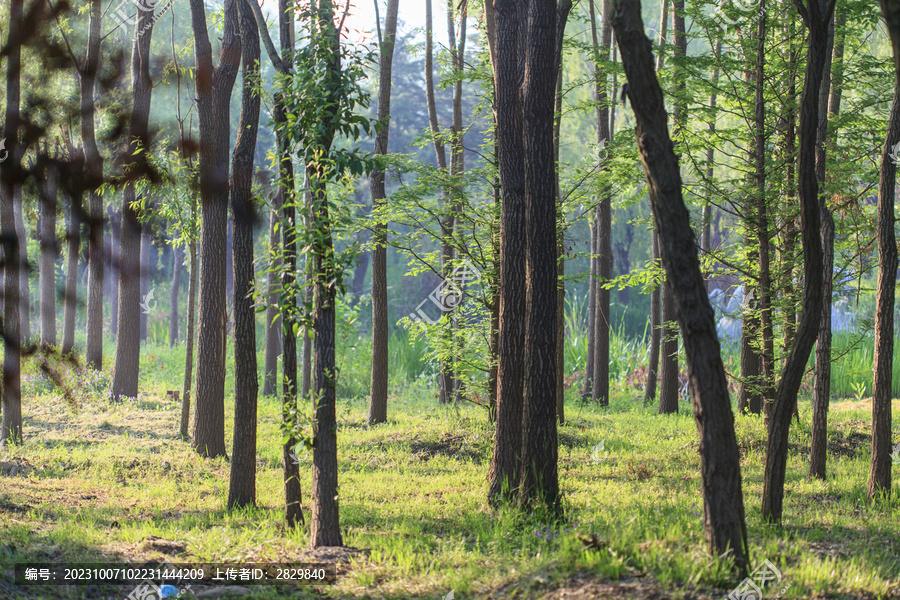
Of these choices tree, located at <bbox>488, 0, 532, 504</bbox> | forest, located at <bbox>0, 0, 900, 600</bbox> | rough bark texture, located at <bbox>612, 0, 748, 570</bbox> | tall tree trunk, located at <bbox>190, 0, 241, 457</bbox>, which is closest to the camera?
rough bark texture, located at <bbox>612, 0, 748, 570</bbox>

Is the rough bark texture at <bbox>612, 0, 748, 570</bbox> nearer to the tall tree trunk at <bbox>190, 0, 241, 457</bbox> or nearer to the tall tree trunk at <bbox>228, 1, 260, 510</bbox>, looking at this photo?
the tall tree trunk at <bbox>228, 1, 260, 510</bbox>

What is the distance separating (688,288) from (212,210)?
6.82 m

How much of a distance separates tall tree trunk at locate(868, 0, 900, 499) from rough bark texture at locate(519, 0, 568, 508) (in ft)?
9.96

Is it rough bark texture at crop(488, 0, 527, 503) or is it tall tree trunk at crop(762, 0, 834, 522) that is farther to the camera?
rough bark texture at crop(488, 0, 527, 503)

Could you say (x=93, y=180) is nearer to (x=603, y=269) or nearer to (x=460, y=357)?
(x=460, y=357)

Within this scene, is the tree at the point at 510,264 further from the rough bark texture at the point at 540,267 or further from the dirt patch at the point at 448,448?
the dirt patch at the point at 448,448

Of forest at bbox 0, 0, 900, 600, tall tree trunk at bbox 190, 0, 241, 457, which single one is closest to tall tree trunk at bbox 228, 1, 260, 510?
forest at bbox 0, 0, 900, 600

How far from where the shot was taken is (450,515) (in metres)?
6.83

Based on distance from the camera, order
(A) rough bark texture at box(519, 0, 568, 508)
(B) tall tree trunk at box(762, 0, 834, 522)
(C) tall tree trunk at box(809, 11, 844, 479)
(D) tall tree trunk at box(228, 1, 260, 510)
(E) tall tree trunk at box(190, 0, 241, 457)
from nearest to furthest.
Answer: (B) tall tree trunk at box(762, 0, 834, 522) < (D) tall tree trunk at box(228, 1, 260, 510) < (A) rough bark texture at box(519, 0, 568, 508) < (C) tall tree trunk at box(809, 11, 844, 479) < (E) tall tree trunk at box(190, 0, 241, 457)

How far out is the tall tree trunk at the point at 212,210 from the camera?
330 inches

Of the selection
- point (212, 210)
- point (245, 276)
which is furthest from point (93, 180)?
point (212, 210)

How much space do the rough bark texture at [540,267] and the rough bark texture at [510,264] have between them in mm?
430

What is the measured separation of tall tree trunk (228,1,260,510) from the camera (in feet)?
20.9

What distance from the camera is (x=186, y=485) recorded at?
8469mm
